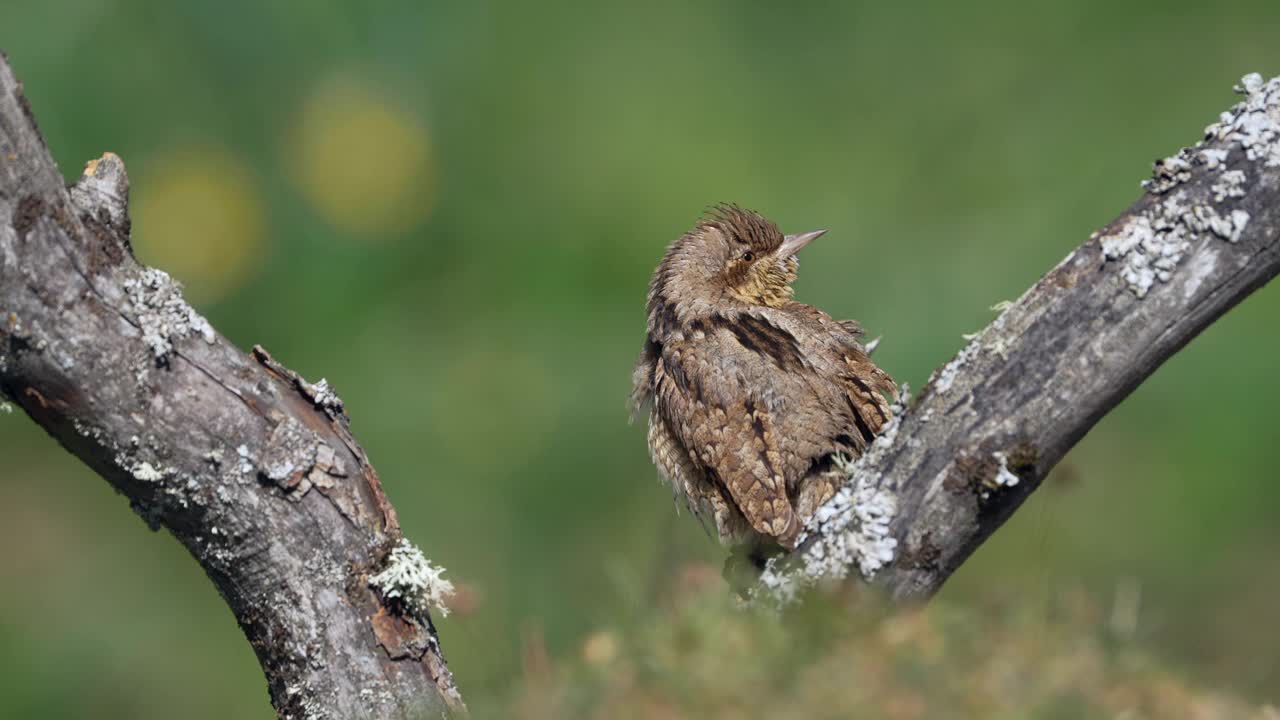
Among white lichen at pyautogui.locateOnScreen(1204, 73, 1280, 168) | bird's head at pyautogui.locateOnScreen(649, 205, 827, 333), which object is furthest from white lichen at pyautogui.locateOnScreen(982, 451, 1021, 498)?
bird's head at pyautogui.locateOnScreen(649, 205, 827, 333)

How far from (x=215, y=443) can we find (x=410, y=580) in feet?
1.93

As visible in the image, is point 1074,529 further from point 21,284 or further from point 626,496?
point 21,284

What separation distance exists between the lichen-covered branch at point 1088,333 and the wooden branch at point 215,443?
1.26m

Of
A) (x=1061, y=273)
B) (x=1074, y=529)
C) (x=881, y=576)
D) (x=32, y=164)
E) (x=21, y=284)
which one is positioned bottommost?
(x=881, y=576)

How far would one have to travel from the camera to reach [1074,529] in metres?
11.2

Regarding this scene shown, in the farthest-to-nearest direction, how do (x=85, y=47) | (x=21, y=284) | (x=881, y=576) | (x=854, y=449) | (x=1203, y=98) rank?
(x=1203, y=98)
(x=85, y=47)
(x=854, y=449)
(x=881, y=576)
(x=21, y=284)

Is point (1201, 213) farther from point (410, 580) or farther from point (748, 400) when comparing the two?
point (410, 580)

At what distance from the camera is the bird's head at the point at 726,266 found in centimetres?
532

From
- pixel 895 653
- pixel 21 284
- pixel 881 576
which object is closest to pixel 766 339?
pixel 881 576

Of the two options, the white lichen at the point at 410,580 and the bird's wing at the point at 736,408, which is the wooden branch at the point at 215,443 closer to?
the white lichen at the point at 410,580

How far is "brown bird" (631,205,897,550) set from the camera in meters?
4.67

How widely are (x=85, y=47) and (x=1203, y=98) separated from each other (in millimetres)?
10775

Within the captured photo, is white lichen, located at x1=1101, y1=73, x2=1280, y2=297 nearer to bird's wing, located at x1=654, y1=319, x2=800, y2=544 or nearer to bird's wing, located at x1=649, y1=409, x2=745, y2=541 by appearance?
bird's wing, located at x1=654, y1=319, x2=800, y2=544

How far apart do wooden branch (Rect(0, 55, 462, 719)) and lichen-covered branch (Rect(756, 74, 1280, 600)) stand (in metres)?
1.26
